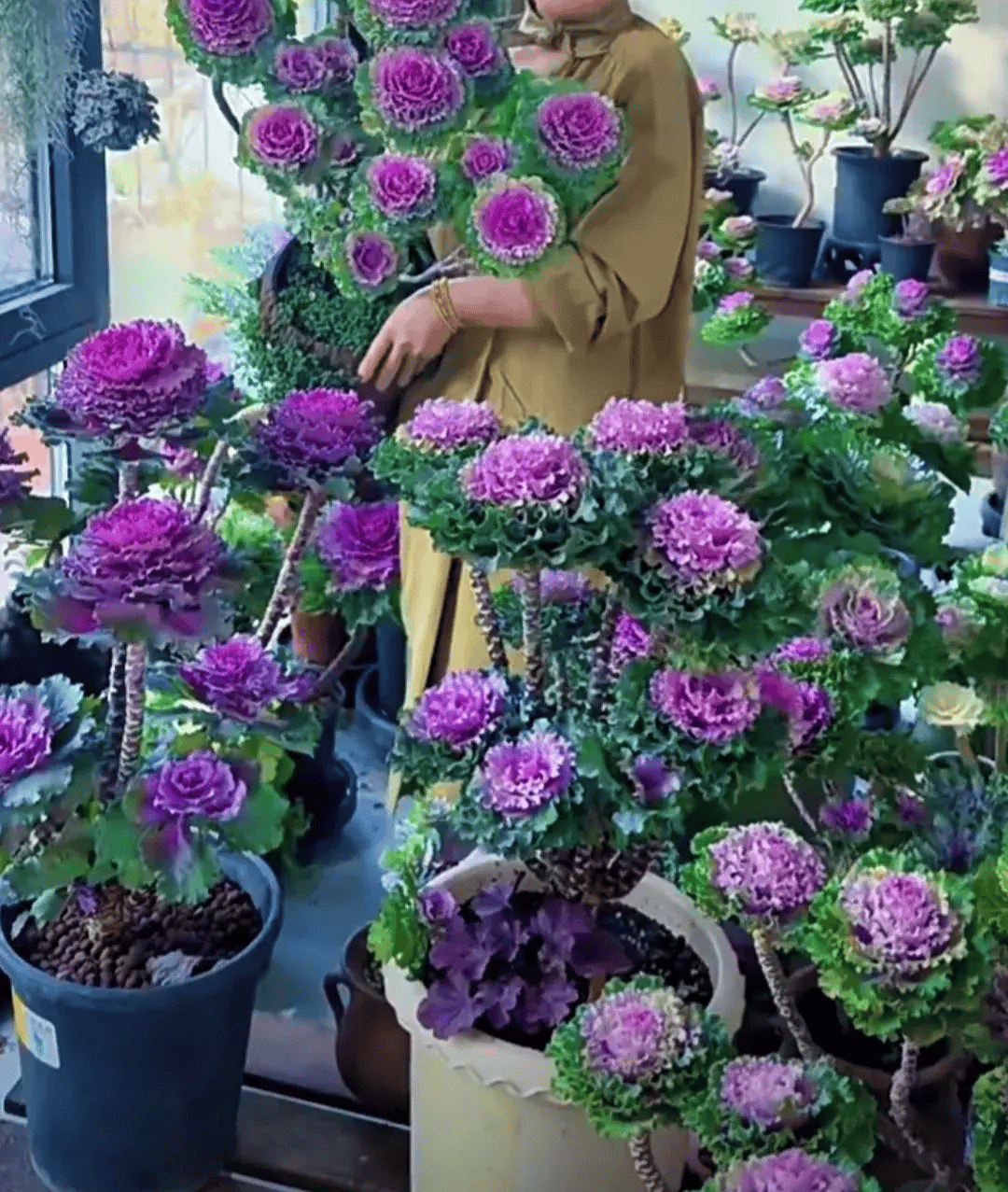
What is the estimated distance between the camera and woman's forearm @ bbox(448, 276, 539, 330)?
141 cm

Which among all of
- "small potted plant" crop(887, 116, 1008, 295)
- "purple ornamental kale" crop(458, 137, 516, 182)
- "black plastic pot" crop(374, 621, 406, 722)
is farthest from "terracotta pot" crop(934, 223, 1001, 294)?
"purple ornamental kale" crop(458, 137, 516, 182)

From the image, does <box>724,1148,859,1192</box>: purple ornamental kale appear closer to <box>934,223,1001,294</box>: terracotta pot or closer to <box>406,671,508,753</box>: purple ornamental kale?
<box>406,671,508,753</box>: purple ornamental kale

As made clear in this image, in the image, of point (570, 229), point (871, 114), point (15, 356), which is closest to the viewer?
point (570, 229)

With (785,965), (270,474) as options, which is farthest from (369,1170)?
(270,474)

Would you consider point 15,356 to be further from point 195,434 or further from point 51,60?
point 195,434

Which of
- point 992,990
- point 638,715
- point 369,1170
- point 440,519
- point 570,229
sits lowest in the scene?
point 369,1170

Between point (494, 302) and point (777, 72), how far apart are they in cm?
178

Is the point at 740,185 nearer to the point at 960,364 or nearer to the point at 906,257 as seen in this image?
the point at 906,257

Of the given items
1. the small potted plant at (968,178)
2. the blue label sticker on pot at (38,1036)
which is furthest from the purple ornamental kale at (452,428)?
the small potted plant at (968,178)

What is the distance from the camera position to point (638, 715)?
94cm

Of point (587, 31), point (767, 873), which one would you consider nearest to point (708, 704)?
point (767, 873)

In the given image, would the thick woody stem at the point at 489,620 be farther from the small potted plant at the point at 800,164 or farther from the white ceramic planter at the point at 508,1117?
the small potted plant at the point at 800,164

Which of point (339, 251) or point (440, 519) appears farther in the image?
point (339, 251)

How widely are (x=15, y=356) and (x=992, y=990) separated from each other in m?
1.31
